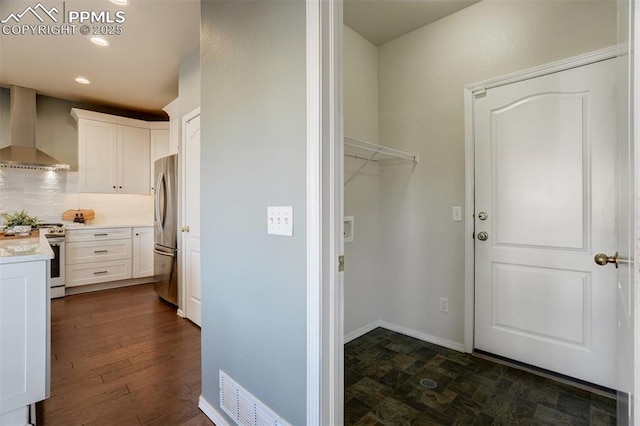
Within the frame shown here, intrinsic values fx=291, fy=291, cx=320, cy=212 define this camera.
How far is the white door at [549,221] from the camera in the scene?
5.92 ft

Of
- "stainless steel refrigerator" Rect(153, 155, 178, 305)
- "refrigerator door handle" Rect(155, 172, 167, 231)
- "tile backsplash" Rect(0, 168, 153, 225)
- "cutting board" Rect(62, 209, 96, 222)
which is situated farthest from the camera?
"cutting board" Rect(62, 209, 96, 222)

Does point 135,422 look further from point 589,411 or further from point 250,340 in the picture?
point 589,411

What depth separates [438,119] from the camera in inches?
98.0

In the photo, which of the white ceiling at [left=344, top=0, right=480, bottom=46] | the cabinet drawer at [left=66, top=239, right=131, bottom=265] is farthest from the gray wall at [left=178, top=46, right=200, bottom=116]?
the cabinet drawer at [left=66, top=239, right=131, bottom=265]

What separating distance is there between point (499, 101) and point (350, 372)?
2.28 metres

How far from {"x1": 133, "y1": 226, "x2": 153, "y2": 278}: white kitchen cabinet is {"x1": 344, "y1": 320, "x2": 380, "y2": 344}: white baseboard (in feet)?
11.6

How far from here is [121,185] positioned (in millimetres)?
4461

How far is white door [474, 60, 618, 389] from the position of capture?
5.92 feet

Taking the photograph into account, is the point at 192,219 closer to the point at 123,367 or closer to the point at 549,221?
the point at 123,367

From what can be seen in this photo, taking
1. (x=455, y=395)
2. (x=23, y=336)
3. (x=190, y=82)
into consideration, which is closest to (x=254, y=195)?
(x=23, y=336)

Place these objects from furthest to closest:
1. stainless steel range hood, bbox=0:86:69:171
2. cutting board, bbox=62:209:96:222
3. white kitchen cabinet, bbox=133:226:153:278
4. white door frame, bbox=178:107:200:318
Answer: white kitchen cabinet, bbox=133:226:153:278 < cutting board, bbox=62:209:96:222 < stainless steel range hood, bbox=0:86:69:171 < white door frame, bbox=178:107:200:318

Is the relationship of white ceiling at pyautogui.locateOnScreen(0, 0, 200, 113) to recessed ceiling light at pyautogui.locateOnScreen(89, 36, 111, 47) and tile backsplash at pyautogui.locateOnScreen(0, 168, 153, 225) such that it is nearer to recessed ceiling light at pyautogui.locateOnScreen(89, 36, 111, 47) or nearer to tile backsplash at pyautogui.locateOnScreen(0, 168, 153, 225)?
recessed ceiling light at pyautogui.locateOnScreen(89, 36, 111, 47)

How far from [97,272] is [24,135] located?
1.97 m

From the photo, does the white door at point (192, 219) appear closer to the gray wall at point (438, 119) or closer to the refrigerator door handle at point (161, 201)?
the refrigerator door handle at point (161, 201)
